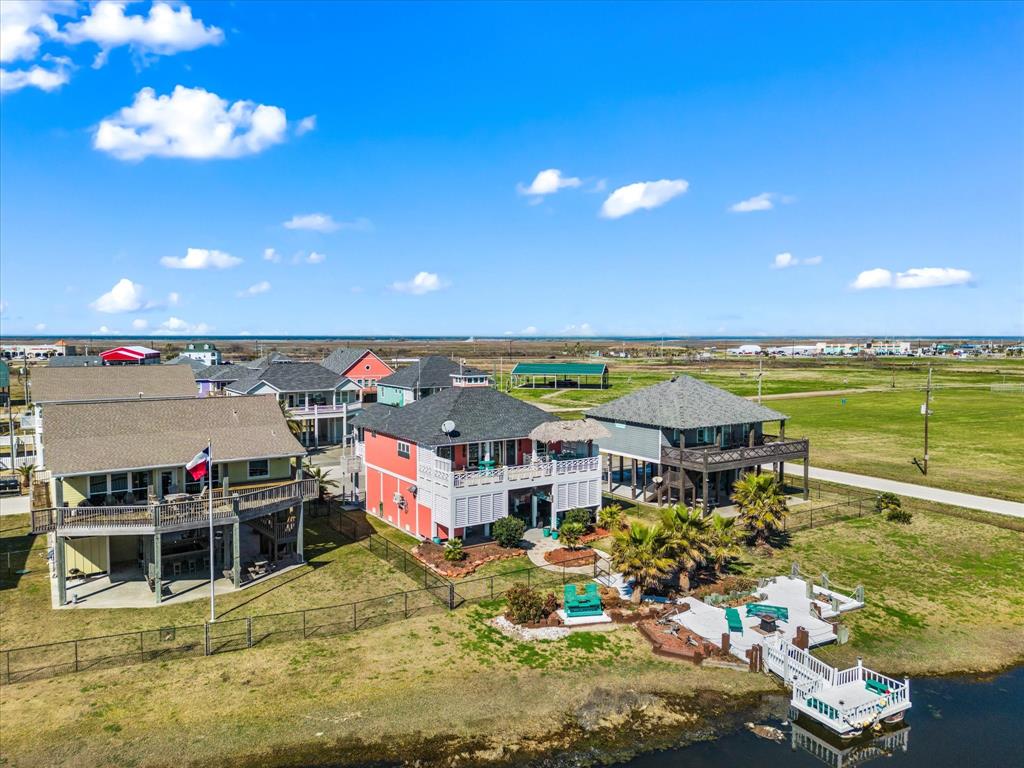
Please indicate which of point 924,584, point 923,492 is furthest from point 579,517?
point 923,492

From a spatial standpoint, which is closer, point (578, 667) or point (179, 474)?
point (578, 667)

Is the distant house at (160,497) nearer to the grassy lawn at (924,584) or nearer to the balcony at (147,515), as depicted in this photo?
the balcony at (147,515)

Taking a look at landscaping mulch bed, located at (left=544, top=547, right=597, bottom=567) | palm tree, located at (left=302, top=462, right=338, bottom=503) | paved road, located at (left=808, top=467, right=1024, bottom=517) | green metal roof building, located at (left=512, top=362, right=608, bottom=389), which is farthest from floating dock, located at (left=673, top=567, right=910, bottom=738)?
green metal roof building, located at (left=512, top=362, right=608, bottom=389)

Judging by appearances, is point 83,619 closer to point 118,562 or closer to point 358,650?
point 118,562

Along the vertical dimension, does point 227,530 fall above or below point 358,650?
above

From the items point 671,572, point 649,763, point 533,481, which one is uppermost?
point 533,481

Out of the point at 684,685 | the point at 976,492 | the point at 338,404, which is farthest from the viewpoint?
the point at 338,404

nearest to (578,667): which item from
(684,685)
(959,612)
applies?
(684,685)

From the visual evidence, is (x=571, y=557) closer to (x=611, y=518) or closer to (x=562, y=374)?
(x=611, y=518)
